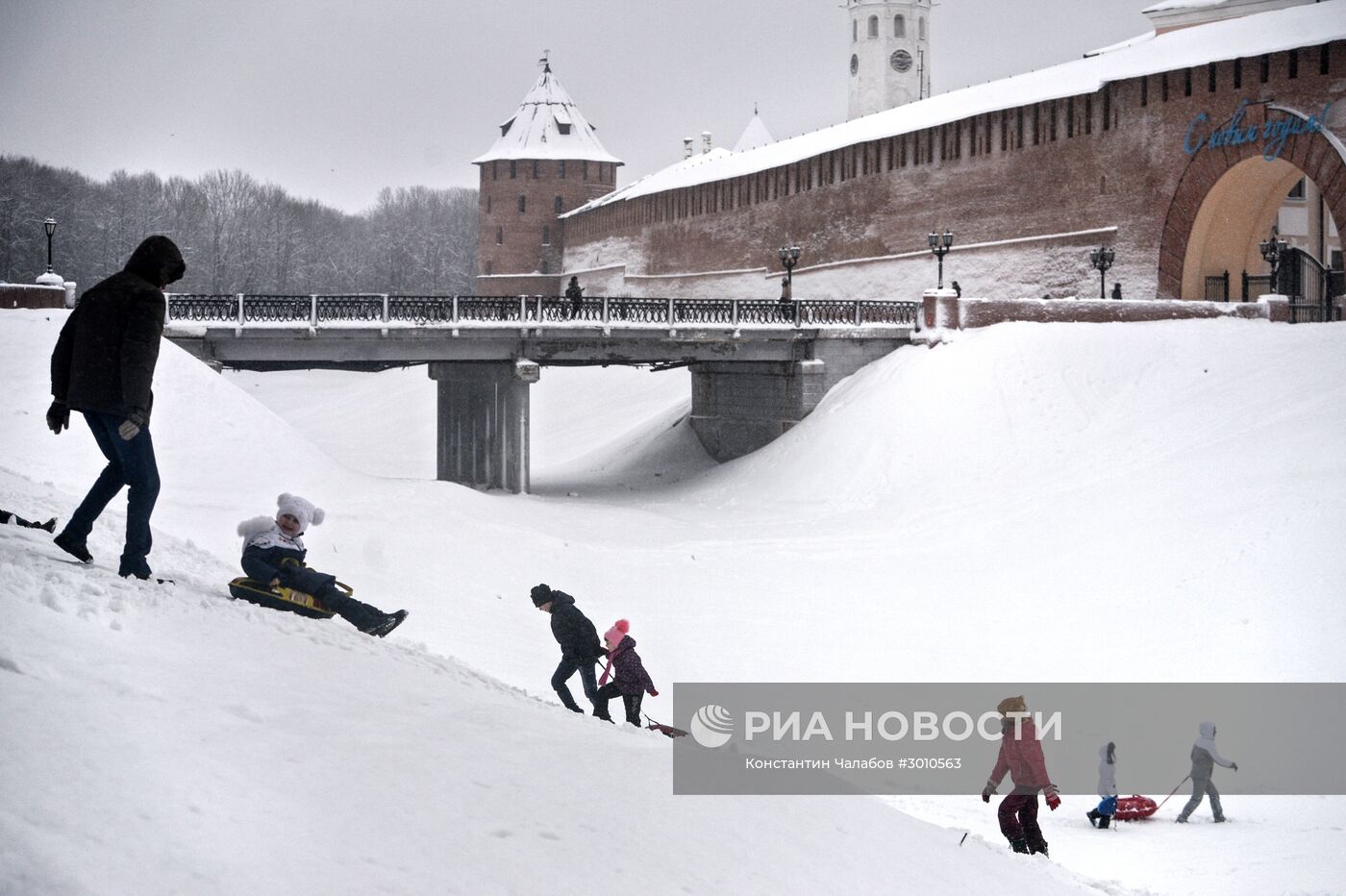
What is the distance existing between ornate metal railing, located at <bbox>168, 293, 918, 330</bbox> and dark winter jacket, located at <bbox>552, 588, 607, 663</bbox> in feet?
52.5

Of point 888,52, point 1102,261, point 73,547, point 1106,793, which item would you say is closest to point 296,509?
point 73,547

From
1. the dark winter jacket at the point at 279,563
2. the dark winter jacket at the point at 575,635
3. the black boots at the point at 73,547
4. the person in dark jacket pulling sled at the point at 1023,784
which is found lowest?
the person in dark jacket pulling sled at the point at 1023,784

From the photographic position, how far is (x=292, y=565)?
246 inches

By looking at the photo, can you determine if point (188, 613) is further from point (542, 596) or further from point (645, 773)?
point (542, 596)

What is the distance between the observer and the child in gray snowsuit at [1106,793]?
9.37 m

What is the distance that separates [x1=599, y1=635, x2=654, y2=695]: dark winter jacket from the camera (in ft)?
26.1

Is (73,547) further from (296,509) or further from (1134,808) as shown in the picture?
(1134,808)

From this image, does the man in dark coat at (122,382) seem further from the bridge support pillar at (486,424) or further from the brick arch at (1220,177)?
the brick arch at (1220,177)

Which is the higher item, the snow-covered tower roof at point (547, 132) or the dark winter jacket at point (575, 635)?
the snow-covered tower roof at point (547, 132)

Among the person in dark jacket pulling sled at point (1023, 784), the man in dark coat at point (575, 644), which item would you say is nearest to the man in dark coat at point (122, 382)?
the man in dark coat at point (575, 644)

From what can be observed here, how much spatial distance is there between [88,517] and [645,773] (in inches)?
96.4

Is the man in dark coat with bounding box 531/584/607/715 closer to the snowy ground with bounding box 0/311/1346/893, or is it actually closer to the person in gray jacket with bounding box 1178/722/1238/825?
the snowy ground with bounding box 0/311/1346/893

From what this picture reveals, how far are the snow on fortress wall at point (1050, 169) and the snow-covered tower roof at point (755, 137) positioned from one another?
16.7m

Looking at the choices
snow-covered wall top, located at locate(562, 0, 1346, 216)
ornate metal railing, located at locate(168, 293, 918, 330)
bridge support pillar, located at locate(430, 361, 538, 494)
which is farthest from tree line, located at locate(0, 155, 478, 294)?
snow-covered wall top, located at locate(562, 0, 1346, 216)
